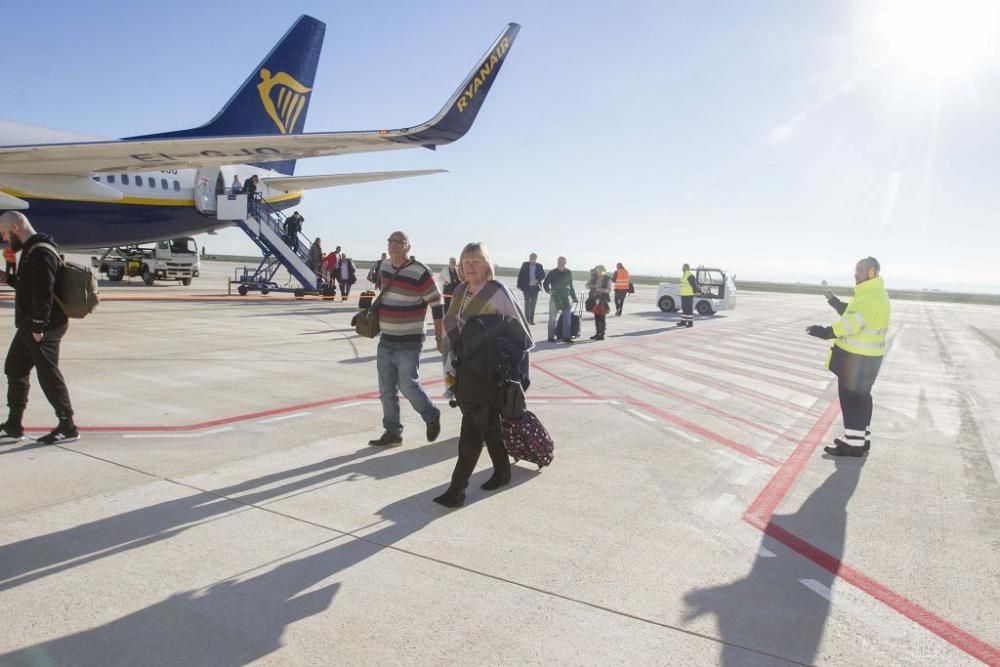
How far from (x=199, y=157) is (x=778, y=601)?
16496mm

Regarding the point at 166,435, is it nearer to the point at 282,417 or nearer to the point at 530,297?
the point at 282,417

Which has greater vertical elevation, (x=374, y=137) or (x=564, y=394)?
(x=374, y=137)

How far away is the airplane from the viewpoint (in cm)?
1484

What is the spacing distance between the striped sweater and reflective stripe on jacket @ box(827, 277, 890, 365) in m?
3.75

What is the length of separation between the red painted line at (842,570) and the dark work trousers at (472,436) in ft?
5.98

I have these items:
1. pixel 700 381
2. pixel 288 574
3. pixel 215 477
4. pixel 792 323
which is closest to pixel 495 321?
pixel 288 574

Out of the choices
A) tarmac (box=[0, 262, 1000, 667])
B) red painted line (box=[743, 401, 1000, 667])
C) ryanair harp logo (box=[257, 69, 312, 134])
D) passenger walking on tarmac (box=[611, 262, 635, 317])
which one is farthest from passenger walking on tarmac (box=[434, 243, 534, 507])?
ryanair harp logo (box=[257, 69, 312, 134])

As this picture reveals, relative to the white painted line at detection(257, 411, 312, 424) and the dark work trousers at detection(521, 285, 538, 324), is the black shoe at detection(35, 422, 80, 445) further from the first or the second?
the dark work trousers at detection(521, 285, 538, 324)

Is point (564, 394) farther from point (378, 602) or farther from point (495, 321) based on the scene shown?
point (378, 602)

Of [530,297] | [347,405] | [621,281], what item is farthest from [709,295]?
[347,405]

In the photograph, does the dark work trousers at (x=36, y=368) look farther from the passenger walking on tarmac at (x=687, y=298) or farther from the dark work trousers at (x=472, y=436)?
the passenger walking on tarmac at (x=687, y=298)

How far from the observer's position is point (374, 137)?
14.5 m

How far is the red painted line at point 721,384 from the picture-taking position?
8.80 meters

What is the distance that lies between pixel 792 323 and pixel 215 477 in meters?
23.5
